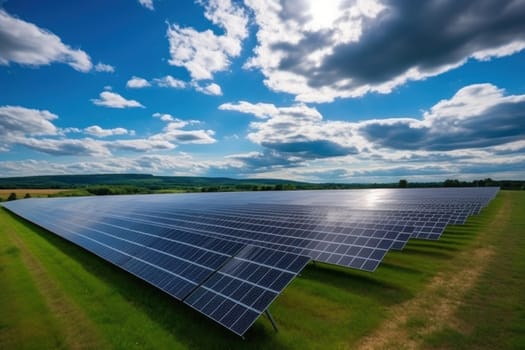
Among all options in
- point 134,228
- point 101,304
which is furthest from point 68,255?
point 101,304

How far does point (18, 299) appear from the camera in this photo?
13273 millimetres

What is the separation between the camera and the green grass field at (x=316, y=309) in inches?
361

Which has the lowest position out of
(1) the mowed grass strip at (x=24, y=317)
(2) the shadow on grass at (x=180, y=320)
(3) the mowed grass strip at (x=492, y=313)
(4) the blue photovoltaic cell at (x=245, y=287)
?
(1) the mowed grass strip at (x=24, y=317)

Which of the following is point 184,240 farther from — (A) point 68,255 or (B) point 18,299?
(A) point 68,255

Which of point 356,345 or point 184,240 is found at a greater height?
point 184,240

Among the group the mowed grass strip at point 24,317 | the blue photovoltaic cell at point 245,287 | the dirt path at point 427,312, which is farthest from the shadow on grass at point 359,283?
the mowed grass strip at point 24,317

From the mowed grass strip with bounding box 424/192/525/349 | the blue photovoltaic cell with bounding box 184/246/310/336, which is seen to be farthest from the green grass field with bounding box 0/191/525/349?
the blue photovoltaic cell with bounding box 184/246/310/336

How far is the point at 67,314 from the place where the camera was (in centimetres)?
1156

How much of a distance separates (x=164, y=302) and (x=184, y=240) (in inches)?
166

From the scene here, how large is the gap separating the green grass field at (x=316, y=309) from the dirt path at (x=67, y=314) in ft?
0.16

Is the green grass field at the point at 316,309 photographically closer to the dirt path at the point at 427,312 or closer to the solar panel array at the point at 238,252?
the dirt path at the point at 427,312

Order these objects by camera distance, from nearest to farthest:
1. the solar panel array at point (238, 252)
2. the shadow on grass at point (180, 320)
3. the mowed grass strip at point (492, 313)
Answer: the mowed grass strip at point (492, 313) → the shadow on grass at point (180, 320) → the solar panel array at point (238, 252)

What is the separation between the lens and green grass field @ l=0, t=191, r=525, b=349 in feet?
30.1

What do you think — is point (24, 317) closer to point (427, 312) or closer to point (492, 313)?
point (427, 312)
